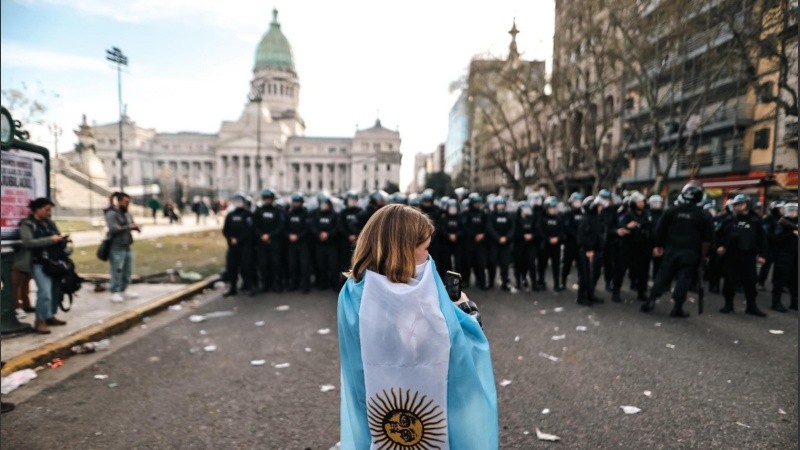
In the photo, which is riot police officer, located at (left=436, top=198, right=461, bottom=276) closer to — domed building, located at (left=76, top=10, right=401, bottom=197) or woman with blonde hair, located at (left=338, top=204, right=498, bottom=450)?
woman with blonde hair, located at (left=338, top=204, right=498, bottom=450)

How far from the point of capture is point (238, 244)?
8.89 m

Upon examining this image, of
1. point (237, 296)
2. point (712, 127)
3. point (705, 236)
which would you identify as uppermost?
→ point (712, 127)

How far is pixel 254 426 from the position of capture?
350 centimetres

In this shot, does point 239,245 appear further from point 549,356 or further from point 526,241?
point 549,356

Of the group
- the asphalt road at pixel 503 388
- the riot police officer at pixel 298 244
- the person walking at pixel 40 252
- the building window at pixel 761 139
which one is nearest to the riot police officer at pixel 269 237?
the riot police officer at pixel 298 244

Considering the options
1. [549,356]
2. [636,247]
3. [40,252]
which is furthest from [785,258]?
[40,252]

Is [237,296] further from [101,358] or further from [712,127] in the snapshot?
[712,127]

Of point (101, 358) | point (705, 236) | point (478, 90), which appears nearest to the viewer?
point (101, 358)

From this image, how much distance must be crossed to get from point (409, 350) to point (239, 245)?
25.6ft

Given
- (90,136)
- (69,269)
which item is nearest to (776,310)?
(69,269)

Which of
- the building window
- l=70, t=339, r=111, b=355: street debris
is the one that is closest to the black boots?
l=70, t=339, r=111, b=355: street debris

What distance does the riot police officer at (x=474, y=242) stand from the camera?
9555 millimetres

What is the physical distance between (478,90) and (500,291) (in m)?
17.1

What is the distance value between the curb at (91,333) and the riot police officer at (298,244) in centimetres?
208
